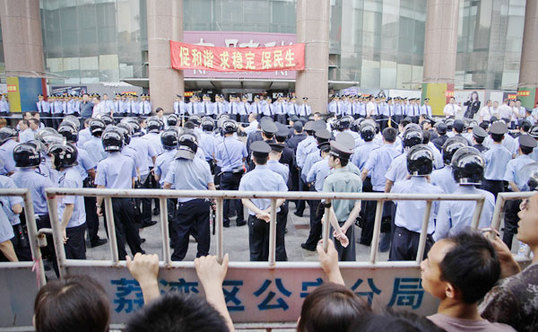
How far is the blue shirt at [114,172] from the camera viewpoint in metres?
5.46

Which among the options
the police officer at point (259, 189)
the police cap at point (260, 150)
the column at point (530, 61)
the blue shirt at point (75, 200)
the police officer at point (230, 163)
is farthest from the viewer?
the column at point (530, 61)

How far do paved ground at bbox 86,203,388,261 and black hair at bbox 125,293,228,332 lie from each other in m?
4.52

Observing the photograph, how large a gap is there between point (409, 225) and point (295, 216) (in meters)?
4.03

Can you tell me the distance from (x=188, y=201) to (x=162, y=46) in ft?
49.0

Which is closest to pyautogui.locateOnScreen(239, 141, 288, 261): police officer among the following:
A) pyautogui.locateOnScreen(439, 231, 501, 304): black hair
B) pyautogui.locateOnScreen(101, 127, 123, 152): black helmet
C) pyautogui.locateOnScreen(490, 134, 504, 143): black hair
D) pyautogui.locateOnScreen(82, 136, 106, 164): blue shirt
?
pyautogui.locateOnScreen(101, 127, 123, 152): black helmet

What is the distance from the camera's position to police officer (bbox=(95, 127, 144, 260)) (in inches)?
213

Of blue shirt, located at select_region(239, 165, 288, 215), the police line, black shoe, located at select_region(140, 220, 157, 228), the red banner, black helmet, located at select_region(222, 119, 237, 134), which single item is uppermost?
the red banner

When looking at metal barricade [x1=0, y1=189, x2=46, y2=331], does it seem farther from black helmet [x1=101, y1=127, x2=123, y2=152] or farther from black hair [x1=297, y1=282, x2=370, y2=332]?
black helmet [x1=101, y1=127, x2=123, y2=152]

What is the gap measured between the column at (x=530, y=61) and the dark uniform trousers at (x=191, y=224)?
26.3 metres

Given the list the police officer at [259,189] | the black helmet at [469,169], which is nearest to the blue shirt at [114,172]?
the police officer at [259,189]

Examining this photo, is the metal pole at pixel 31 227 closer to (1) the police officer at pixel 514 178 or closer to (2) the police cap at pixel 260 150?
(2) the police cap at pixel 260 150

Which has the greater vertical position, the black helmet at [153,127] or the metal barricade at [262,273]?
the black helmet at [153,127]

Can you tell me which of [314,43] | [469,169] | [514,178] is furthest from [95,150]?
[314,43]

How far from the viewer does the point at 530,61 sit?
2502 centimetres
